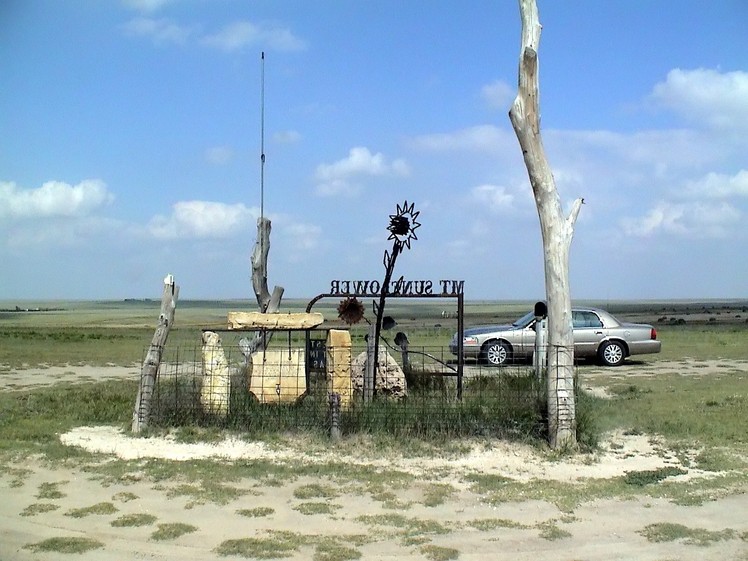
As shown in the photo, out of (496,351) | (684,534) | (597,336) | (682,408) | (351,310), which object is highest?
(351,310)

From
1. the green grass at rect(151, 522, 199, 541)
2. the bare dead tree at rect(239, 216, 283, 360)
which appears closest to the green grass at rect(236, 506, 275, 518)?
the green grass at rect(151, 522, 199, 541)

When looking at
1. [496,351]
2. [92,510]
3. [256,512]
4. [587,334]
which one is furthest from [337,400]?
[587,334]

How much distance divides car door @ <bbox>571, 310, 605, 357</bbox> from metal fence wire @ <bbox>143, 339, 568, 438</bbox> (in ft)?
28.9

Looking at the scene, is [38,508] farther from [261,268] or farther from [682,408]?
[682,408]

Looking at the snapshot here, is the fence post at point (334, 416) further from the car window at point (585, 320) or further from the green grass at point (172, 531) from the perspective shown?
the car window at point (585, 320)

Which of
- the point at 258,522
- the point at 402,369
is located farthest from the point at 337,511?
the point at 402,369

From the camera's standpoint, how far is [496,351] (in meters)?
18.0

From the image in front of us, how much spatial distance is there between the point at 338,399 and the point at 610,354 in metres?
11.8

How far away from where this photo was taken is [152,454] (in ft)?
27.2

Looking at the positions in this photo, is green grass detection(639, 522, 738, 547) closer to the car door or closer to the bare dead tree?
the bare dead tree

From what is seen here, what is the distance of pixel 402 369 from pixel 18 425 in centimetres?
484

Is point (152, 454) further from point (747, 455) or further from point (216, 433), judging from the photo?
point (747, 455)

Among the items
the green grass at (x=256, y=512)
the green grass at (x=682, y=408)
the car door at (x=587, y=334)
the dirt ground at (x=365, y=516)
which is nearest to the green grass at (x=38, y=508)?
the dirt ground at (x=365, y=516)

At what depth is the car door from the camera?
19094mm
